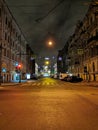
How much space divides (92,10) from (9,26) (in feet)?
75.3

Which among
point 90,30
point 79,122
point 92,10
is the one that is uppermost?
point 92,10

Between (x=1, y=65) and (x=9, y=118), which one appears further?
(x=1, y=65)

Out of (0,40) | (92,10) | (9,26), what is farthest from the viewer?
(9,26)

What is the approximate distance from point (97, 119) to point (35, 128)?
2.63m

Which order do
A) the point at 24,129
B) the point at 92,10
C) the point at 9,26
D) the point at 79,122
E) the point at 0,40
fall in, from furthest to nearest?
the point at 9,26 < the point at 92,10 < the point at 0,40 < the point at 79,122 < the point at 24,129

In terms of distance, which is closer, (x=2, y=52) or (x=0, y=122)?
(x=0, y=122)

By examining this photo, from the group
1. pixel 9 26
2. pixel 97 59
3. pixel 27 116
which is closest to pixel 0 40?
pixel 9 26

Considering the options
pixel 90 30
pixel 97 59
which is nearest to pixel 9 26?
pixel 90 30

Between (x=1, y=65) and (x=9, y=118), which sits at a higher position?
(x=1, y=65)

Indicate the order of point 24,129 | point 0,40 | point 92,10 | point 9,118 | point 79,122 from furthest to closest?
point 92,10 < point 0,40 < point 9,118 < point 79,122 < point 24,129

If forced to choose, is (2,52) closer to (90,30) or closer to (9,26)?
(9,26)

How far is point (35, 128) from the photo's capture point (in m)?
6.96

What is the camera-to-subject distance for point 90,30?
59.2m

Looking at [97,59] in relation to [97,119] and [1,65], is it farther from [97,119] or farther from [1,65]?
[97,119]
